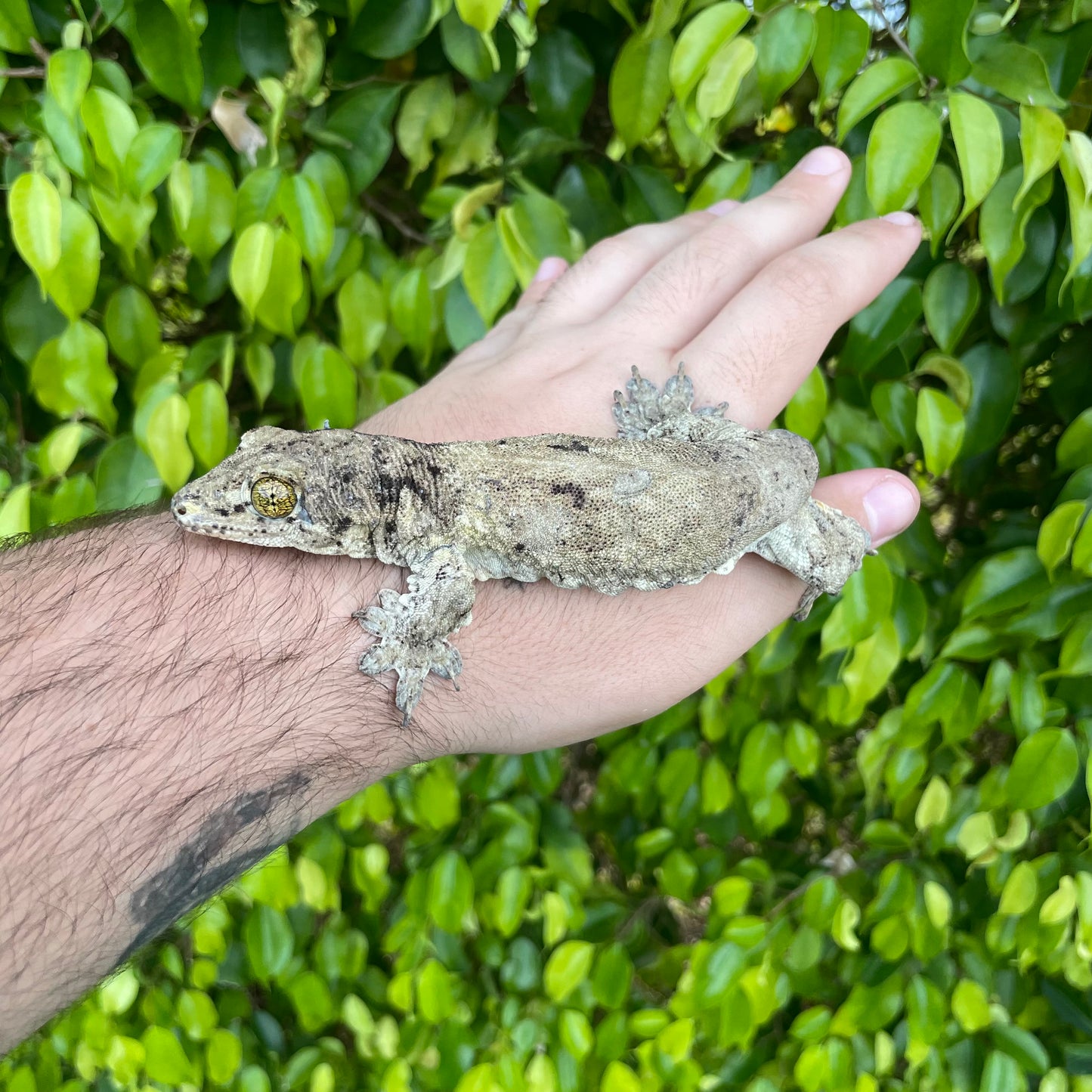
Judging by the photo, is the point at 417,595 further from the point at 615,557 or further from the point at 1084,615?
the point at 1084,615

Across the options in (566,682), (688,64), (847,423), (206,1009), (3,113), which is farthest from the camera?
(206,1009)

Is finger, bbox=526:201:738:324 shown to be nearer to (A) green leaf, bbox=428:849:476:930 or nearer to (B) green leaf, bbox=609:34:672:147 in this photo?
(B) green leaf, bbox=609:34:672:147

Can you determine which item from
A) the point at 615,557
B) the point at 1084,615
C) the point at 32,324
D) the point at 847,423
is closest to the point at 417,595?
the point at 615,557

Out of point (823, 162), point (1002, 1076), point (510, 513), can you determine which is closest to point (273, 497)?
point (510, 513)

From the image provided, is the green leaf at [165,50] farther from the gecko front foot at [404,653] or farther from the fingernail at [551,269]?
the gecko front foot at [404,653]

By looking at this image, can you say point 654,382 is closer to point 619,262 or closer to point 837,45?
point 619,262

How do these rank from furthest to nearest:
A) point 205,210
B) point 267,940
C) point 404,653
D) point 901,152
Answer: point 267,940
point 205,210
point 404,653
point 901,152

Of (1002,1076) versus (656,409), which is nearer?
(656,409)
